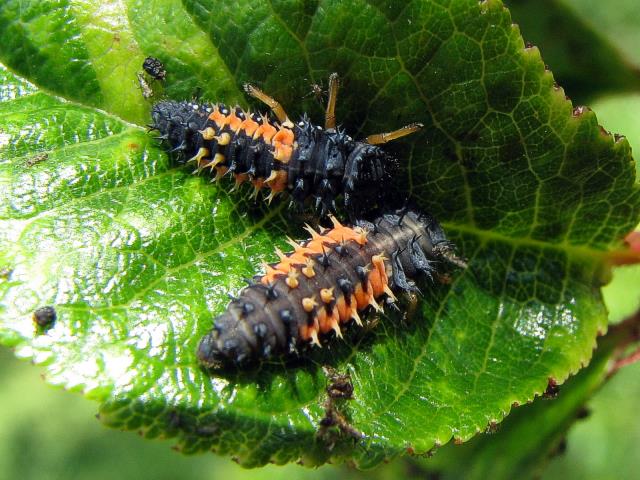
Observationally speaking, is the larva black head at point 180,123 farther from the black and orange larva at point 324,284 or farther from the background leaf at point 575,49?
the background leaf at point 575,49

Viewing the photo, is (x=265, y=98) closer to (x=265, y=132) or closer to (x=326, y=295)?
(x=265, y=132)

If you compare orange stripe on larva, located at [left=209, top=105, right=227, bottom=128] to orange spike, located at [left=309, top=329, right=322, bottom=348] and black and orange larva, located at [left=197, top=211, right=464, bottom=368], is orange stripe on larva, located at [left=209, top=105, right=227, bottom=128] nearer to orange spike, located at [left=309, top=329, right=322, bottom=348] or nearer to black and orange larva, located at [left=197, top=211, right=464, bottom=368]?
black and orange larva, located at [left=197, top=211, right=464, bottom=368]

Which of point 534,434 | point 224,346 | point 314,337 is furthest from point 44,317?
point 534,434

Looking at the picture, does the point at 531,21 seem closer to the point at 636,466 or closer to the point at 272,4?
the point at 272,4

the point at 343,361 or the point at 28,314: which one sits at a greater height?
the point at 28,314

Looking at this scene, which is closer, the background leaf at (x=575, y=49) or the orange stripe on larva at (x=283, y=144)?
the orange stripe on larva at (x=283, y=144)

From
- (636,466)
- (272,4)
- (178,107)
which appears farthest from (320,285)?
(636,466)

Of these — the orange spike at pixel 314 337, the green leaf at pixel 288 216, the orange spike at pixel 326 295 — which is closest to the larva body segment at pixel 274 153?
the green leaf at pixel 288 216

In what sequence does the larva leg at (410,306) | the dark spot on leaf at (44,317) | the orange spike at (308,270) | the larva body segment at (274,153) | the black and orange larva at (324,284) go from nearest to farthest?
the dark spot on leaf at (44,317) < the black and orange larva at (324,284) < the orange spike at (308,270) < the larva body segment at (274,153) < the larva leg at (410,306)
